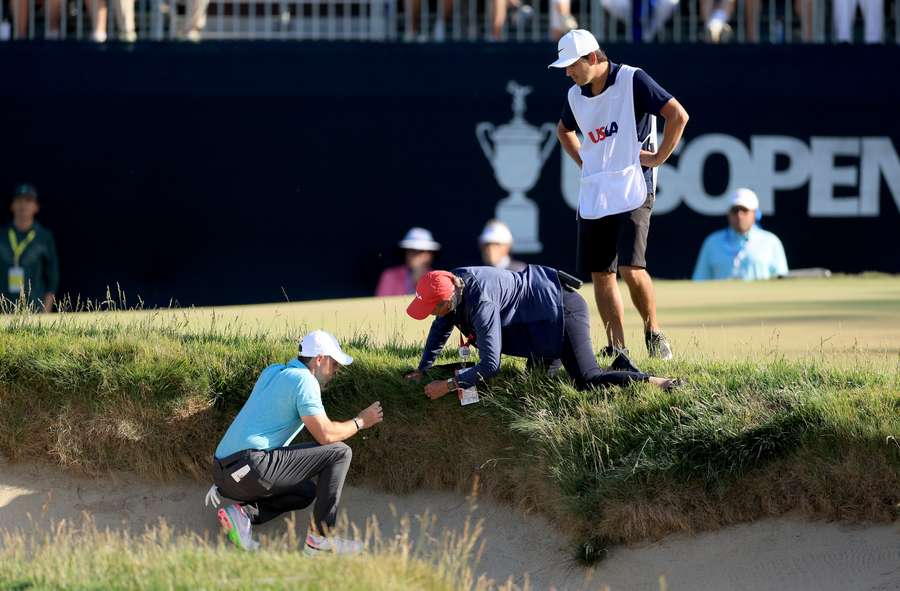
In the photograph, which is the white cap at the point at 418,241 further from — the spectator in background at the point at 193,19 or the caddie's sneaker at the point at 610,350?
the caddie's sneaker at the point at 610,350

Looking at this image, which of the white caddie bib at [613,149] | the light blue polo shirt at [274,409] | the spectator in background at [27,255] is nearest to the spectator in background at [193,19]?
the spectator in background at [27,255]

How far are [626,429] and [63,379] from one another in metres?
3.60

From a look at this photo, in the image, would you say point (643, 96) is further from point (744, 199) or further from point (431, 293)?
point (744, 199)

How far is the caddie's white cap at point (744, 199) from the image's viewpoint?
45.9 ft

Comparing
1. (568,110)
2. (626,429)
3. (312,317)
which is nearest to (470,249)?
(312,317)

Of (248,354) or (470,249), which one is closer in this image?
(248,354)

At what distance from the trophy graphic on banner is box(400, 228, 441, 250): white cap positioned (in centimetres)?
86

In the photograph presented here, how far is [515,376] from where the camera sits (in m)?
8.51

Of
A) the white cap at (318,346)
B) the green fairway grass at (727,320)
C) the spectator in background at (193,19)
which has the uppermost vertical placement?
the spectator in background at (193,19)

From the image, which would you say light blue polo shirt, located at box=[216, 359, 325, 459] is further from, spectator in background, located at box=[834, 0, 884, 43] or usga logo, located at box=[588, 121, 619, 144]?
spectator in background, located at box=[834, 0, 884, 43]

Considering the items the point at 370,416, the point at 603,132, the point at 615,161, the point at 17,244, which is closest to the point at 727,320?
the point at 615,161

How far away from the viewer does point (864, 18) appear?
15781 mm

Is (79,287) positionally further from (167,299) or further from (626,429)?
(626,429)

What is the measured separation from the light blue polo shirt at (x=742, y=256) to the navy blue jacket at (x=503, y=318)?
6.47 metres
